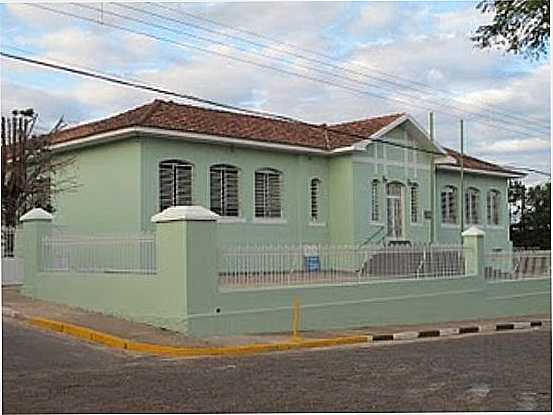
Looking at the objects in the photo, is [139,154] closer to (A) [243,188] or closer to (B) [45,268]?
(A) [243,188]

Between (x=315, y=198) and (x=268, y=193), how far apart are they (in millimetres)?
2008

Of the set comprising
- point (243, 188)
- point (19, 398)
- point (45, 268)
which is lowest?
point (19, 398)

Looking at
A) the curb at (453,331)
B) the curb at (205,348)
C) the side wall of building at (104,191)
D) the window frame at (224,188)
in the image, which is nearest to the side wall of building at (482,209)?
the window frame at (224,188)

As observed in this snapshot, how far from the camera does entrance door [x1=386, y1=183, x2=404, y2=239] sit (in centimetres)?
3006

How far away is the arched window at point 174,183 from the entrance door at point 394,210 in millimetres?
7788

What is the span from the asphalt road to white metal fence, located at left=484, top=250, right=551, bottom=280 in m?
8.27

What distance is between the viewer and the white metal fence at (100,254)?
16.6 meters

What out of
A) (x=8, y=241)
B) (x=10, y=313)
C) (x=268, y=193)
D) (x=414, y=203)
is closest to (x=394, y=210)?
(x=414, y=203)

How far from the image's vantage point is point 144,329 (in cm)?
1573

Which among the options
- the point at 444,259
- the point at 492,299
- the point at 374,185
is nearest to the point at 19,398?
the point at 444,259

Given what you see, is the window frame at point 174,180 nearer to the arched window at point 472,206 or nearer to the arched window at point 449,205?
the arched window at point 449,205

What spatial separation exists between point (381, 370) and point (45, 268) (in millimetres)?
9698

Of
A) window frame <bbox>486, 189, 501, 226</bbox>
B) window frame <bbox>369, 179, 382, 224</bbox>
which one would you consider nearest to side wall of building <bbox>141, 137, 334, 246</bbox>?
window frame <bbox>369, 179, 382, 224</bbox>

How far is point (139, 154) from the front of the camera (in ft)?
77.8
